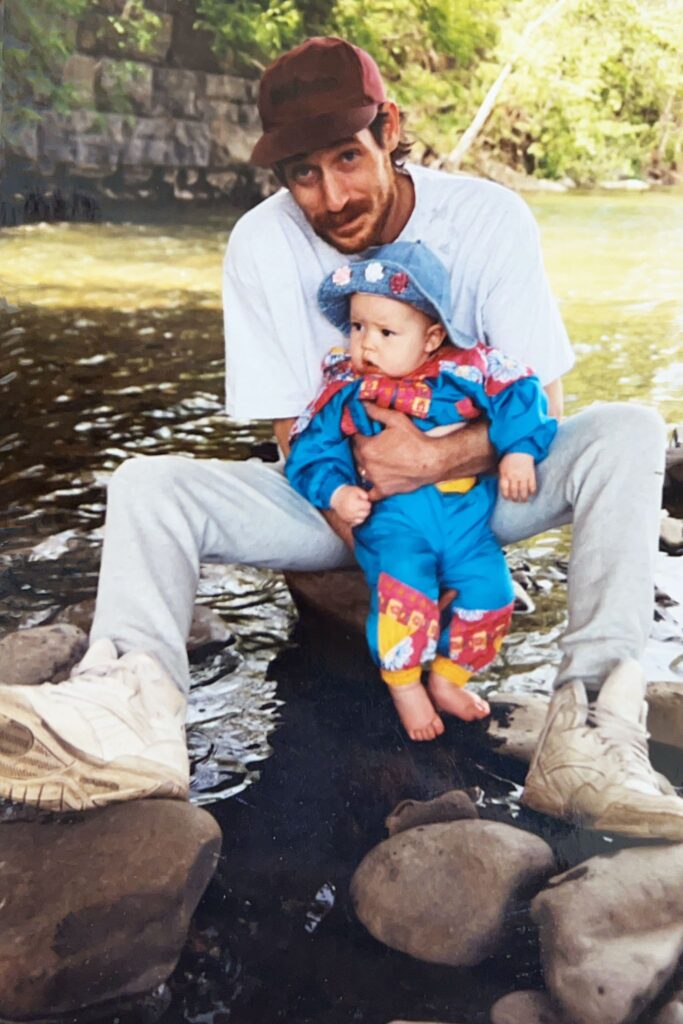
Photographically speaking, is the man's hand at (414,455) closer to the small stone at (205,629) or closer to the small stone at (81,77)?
the small stone at (205,629)

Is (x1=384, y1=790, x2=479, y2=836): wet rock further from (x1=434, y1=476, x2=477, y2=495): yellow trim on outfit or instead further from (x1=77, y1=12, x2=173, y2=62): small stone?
(x1=77, y1=12, x2=173, y2=62): small stone

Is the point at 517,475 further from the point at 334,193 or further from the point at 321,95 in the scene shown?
the point at 321,95

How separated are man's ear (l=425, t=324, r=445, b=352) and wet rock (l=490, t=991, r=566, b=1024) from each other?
753 mm

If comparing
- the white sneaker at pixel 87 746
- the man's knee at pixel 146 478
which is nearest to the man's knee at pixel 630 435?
the man's knee at pixel 146 478

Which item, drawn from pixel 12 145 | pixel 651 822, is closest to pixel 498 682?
pixel 651 822

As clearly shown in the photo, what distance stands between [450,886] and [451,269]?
781 mm

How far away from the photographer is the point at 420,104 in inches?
59.6

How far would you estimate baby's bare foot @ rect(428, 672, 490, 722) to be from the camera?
59.1 inches

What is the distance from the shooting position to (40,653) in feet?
5.10

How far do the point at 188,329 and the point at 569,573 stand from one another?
0.74 meters

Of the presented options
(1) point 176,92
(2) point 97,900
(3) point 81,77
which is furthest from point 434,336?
(2) point 97,900

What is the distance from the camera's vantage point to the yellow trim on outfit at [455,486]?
1501 millimetres

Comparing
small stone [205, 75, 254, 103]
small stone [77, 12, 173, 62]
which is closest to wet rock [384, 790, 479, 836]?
small stone [205, 75, 254, 103]

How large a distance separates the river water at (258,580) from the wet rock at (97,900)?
4 cm
